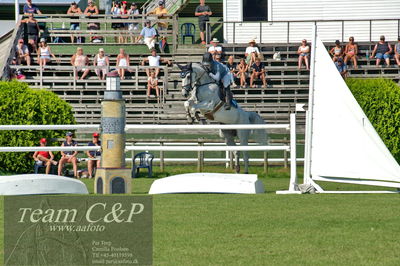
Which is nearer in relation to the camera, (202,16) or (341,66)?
(341,66)

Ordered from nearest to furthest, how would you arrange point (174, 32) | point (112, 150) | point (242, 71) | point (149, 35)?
point (112, 150)
point (242, 71)
point (174, 32)
point (149, 35)

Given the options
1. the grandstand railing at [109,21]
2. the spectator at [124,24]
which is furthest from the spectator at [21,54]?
the spectator at [124,24]

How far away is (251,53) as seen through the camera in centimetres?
3216

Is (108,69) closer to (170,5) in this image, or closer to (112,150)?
(170,5)

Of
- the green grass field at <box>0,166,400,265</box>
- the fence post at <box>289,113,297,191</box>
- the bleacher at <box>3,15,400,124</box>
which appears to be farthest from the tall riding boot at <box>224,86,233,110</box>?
the bleacher at <box>3,15,400,124</box>

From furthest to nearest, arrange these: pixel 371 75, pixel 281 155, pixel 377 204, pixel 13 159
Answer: pixel 371 75, pixel 281 155, pixel 13 159, pixel 377 204

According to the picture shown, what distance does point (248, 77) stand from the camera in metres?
32.3

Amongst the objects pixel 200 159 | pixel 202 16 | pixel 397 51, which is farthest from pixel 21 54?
pixel 397 51

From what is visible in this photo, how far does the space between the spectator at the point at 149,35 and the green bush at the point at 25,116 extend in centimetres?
1063

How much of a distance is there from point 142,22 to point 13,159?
13603 millimetres

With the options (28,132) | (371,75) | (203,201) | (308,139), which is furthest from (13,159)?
(371,75)

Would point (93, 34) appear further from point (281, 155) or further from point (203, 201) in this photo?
point (203, 201)

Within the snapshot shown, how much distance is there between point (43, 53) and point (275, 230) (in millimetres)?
25042

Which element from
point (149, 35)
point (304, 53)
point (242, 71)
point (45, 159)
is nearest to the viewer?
point (45, 159)
